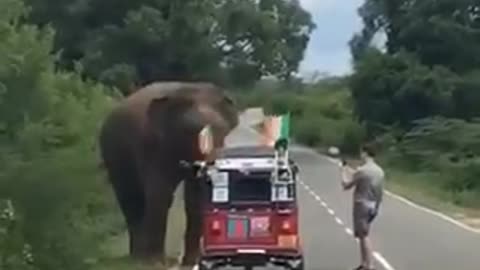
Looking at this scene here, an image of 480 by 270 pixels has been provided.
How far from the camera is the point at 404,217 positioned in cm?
3691

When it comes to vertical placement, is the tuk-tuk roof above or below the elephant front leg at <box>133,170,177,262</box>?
above

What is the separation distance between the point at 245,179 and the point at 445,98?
164ft

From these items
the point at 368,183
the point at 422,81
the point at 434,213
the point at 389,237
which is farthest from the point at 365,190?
the point at 422,81

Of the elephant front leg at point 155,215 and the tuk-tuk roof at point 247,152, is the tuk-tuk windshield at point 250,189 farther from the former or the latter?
the elephant front leg at point 155,215

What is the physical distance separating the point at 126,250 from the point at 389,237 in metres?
6.36

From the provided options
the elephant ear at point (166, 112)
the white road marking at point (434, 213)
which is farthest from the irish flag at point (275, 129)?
the white road marking at point (434, 213)

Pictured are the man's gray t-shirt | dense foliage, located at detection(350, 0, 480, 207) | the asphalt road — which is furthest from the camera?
dense foliage, located at detection(350, 0, 480, 207)

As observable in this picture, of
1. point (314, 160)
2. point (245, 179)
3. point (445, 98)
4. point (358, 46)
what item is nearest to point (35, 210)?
point (245, 179)

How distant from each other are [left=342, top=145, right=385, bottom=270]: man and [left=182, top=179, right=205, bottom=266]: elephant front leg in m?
2.73

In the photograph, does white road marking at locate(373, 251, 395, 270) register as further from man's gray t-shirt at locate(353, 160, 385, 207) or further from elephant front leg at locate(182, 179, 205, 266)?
elephant front leg at locate(182, 179, 205, 266)

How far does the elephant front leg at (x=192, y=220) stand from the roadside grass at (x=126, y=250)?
37cm

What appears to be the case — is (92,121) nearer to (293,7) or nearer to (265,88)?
(265,88)

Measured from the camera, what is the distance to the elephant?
77.7 ft

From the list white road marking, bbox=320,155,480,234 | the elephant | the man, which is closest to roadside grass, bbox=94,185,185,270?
the elephant
